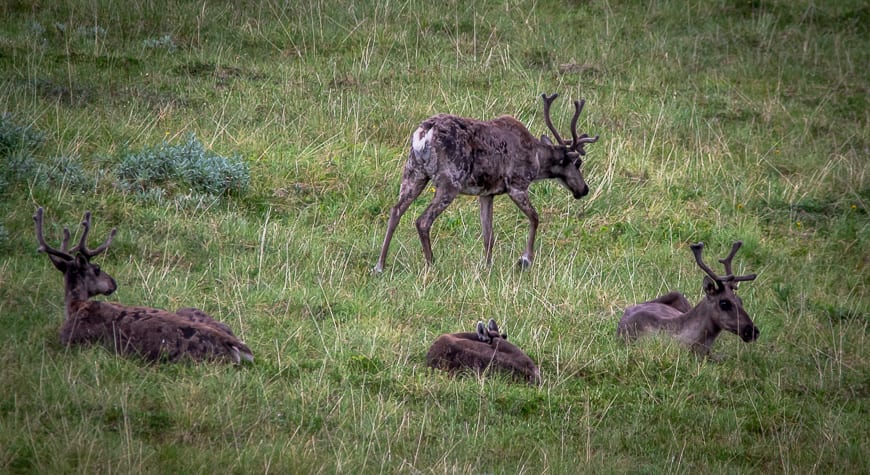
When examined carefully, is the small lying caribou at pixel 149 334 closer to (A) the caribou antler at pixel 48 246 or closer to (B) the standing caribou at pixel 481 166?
(A) the caribou antler at pixel 48 246

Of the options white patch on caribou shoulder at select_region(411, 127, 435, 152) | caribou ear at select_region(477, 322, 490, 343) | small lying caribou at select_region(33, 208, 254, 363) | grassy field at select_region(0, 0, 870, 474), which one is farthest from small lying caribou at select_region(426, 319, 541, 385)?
white patch on caribou shoulder at select_region(411, 127, 435, 152)

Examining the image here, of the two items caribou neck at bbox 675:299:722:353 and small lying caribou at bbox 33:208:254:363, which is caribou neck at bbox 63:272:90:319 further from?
caribou neck at bbox 675:299:722:353

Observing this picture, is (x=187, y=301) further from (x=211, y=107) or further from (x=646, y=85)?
(x=646, y=85)

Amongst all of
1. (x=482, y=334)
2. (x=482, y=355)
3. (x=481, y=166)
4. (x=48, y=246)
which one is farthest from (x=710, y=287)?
(x=48, y=246)

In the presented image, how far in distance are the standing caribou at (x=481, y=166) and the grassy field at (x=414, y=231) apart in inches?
15.0

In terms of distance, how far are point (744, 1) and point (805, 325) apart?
1025 centimetres

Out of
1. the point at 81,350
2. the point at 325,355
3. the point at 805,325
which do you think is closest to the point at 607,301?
the point at 805,325

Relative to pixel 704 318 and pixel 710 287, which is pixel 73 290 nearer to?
pixel 704 318

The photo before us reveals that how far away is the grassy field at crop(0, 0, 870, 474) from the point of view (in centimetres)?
700

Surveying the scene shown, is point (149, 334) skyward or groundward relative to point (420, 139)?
groundward

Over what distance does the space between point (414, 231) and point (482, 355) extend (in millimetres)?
4072

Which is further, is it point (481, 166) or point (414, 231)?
point (414, 231)

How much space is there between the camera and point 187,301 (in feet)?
28.8

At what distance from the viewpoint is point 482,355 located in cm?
799
